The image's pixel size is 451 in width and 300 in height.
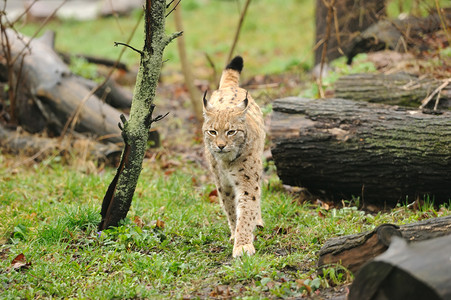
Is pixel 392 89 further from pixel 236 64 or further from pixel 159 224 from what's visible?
pixel 159 224

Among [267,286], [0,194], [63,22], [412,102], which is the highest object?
[63,22]

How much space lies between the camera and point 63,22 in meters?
21.0

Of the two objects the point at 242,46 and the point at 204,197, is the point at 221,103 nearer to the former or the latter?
the point at 204,197

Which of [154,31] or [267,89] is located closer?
[154,31]

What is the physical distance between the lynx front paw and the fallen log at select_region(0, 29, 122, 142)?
405cm

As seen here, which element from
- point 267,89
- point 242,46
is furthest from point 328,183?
point 242,46

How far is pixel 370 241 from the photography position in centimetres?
395

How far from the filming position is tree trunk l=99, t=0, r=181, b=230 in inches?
199

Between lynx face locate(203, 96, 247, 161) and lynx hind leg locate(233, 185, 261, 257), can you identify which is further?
lynx face locate(203, 96, 247, 161)

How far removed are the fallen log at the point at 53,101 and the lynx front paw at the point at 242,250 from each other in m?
4.05

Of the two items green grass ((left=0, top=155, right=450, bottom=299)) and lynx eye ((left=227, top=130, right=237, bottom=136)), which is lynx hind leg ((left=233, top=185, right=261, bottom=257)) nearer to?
green grass ((left=0, top=155, right=450, bottom=299))

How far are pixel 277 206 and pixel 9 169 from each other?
3.96 meters

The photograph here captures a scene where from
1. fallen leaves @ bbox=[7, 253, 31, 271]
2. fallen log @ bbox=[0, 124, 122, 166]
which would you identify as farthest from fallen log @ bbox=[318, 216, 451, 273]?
fallen log @ bbox=[0, 124, 122, 166]

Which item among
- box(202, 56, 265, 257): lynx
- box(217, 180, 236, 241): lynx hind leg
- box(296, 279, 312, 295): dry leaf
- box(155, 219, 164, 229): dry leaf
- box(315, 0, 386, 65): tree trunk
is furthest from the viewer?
box(315, 0, 386, 65): tree trunk
